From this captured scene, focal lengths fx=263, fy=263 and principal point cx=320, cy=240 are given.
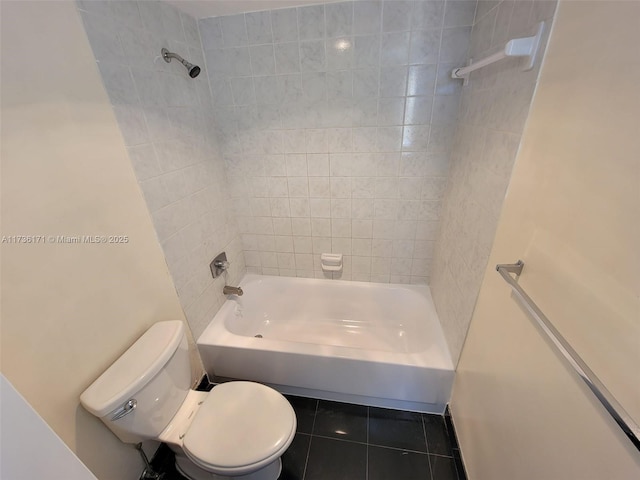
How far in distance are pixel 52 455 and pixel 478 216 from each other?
1394 mm

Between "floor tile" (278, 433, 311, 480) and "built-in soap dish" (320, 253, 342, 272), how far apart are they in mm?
1010

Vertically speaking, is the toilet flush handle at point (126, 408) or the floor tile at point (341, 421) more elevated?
the toilet flush handle at point (126, 408)

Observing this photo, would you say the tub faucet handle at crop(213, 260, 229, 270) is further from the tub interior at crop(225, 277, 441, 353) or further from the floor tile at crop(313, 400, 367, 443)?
the floor tile at crop(313, 400, 367, 443)

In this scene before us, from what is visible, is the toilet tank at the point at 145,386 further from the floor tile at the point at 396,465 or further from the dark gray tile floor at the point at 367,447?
the floor tile at the point at 396,465

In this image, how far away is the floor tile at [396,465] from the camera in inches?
48.0

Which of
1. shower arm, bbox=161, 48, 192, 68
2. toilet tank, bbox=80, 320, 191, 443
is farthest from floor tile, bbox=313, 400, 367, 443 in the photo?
shower arm, bbox=161, 48, 192, 68

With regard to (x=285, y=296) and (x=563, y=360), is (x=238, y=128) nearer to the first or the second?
(x=285, y=296)

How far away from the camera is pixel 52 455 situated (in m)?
0.48

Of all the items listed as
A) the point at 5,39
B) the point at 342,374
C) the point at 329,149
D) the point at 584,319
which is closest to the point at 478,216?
the point at 584,319

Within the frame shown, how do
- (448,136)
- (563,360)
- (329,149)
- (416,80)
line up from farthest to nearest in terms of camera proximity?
(329,149) < (448,136) < (416,80) < (563,360)

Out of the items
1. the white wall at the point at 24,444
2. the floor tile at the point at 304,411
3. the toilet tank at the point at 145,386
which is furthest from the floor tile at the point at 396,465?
the white wall at the point at 24,444

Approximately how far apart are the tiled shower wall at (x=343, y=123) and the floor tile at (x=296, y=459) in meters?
1.06

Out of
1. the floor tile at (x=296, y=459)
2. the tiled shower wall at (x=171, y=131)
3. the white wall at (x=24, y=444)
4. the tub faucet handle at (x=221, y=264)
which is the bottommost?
the floor tile at (x=296, y=459)

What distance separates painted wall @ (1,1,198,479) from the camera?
70cm
